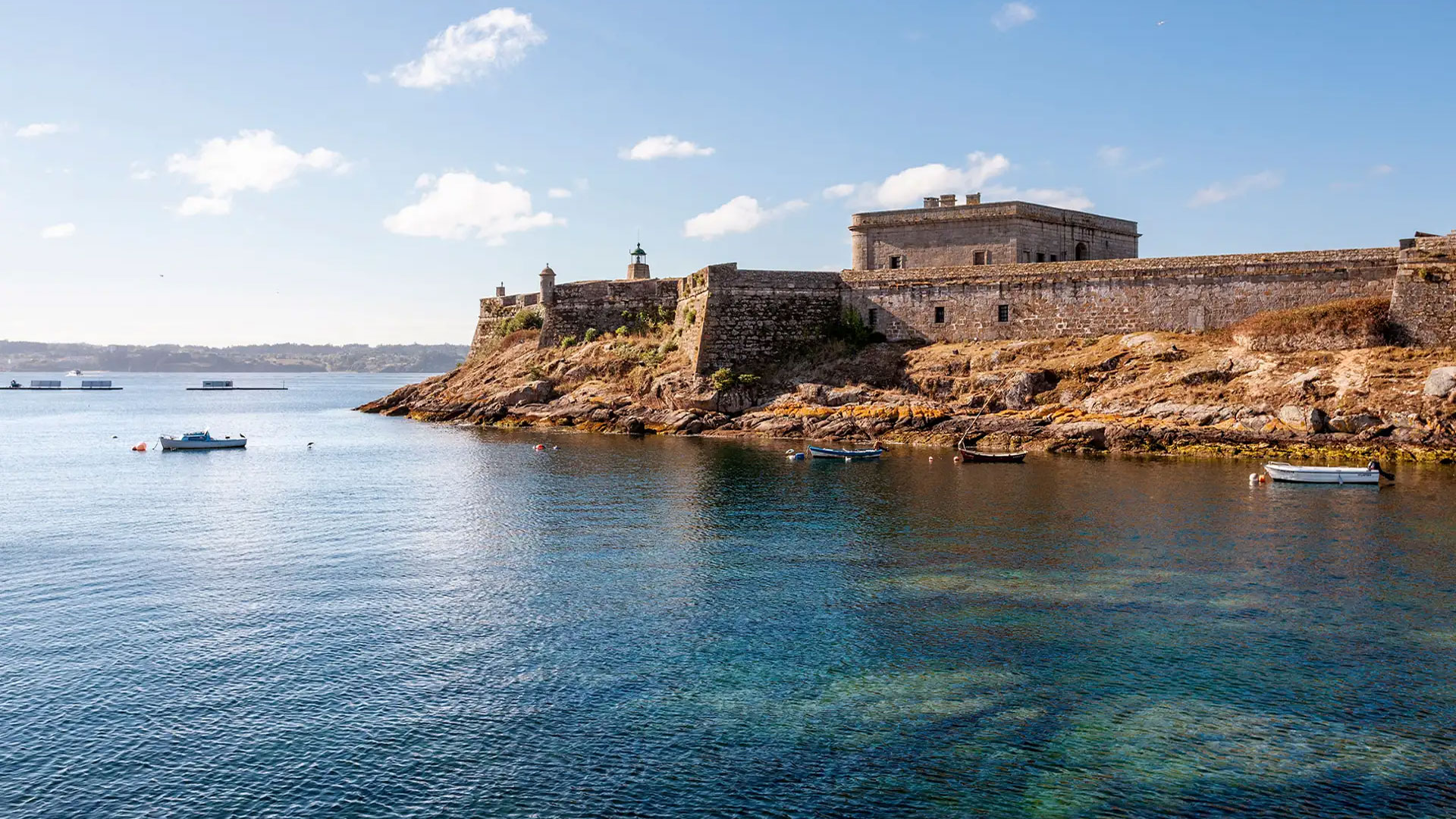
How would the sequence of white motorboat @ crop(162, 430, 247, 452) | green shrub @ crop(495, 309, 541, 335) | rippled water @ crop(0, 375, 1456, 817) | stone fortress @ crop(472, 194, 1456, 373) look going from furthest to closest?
green shrub @ crop(495, 309, 541, 335) → white motorboat @ crop(162, 430, 247, 452) → stone fortress @ crop(472, 194, 1456, 373) → rippled water @ crop(0, 375, 1456, 817)

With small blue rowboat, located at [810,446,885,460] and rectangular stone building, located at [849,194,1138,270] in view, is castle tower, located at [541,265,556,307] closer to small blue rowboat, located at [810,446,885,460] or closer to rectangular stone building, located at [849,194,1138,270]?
rectangular stone building, located at [849,194,1138,270]

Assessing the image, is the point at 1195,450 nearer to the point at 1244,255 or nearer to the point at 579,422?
the point at 1244,255

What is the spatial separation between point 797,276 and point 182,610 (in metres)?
44.3

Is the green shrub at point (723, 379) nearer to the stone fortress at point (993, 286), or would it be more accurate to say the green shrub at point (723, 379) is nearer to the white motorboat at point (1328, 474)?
the stone fortress at point (993, 286)

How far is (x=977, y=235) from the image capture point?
57.4 m

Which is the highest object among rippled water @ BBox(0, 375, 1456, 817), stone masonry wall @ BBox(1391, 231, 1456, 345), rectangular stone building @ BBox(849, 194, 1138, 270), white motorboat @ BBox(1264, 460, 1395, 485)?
rectangular stone building @ BBox(849, 194, 1138, 270)

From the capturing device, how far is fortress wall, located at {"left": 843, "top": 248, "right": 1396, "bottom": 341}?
47.2m

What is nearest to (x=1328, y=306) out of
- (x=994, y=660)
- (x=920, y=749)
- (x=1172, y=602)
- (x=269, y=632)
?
(x=1172, y=602)

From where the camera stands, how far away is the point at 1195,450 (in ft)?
142

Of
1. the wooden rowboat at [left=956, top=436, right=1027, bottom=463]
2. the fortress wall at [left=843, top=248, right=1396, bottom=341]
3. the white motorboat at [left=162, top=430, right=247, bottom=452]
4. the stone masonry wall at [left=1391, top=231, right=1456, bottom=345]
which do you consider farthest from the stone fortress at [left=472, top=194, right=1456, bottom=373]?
the white motorboat at [left=162, top=430, right=247, bottom=452]

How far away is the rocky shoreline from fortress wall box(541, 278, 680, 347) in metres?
Result: 2.00

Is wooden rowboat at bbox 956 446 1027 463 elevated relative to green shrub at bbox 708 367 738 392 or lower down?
lower down

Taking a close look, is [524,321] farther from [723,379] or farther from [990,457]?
[990,457]

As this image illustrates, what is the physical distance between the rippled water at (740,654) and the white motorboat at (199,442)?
69.6 feet
